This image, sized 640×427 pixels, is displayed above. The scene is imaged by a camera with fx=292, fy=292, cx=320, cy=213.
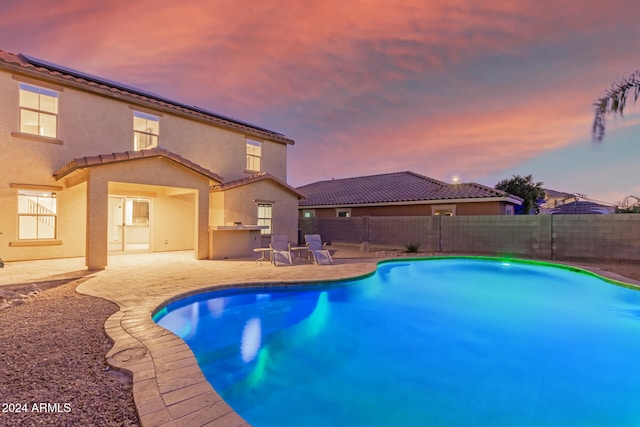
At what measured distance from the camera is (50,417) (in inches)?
96.0

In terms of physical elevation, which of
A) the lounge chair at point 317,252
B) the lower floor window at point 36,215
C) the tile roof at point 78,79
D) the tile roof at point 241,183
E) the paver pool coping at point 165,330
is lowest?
the paver pool coping at point 165,330

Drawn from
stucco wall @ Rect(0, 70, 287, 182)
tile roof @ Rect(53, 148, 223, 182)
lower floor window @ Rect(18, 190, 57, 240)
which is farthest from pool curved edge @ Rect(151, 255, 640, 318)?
stucco wall @ Rect(0, 70, 287, 182)

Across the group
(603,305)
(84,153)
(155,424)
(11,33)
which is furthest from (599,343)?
(11,33)

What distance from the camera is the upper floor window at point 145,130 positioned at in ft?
43.9

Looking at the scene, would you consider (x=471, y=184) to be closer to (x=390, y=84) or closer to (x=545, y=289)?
(x=390, y=84)

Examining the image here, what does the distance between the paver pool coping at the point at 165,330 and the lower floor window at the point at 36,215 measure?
12.8 ft

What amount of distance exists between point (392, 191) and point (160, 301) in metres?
19.6

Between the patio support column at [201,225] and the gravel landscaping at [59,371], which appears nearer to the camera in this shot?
the gravel landscaping at [59,371]

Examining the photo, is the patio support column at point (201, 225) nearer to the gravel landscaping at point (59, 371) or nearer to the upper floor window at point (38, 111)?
the upper floor window at point (38, 111)

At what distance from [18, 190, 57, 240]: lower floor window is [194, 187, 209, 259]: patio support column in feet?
17.6

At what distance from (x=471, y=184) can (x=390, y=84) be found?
8.59 metres

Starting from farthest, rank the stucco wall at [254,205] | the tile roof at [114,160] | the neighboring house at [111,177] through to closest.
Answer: the stucco wall at [254,205], the neighboring house at [111,177], the tile roof at [114,160]

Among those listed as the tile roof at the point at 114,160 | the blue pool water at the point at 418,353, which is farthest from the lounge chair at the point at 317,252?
the tile roof at the point at 114,160

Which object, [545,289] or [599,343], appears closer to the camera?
[599,343]
